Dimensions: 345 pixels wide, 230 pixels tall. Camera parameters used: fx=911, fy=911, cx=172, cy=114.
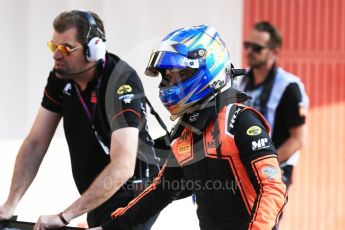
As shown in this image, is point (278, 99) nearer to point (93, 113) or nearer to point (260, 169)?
point (93, 113)

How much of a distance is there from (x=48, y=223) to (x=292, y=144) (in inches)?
107

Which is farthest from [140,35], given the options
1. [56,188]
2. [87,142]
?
[87,142]

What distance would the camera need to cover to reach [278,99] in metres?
6.31

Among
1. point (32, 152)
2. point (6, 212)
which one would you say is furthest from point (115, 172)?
point (32, 152)

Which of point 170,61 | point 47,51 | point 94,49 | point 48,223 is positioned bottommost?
point 48,223

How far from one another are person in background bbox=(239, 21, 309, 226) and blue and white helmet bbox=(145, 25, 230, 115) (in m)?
2.48

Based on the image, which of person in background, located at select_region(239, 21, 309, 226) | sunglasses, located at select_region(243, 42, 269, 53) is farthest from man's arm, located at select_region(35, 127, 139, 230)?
sunglasses, located at select_region(243, 42, 269, 53)

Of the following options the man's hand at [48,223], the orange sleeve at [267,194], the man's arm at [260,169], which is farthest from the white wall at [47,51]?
the orange sleeve at [267,194]

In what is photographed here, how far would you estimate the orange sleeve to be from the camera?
3.21 m

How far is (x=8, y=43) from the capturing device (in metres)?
6.89

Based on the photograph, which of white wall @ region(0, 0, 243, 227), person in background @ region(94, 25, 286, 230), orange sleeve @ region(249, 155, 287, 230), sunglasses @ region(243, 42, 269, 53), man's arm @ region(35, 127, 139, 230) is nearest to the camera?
orange sleeve @ region(249, 155, 287, 230)

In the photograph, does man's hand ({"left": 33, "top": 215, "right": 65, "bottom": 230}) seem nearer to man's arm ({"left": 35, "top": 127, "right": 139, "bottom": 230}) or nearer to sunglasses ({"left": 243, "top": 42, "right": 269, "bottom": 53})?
man's arm ({"left": 35, "top": 127, "right": 139, "bottom": 230})

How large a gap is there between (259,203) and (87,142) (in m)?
1.64

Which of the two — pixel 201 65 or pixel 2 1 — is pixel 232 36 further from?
pixel 201 65
